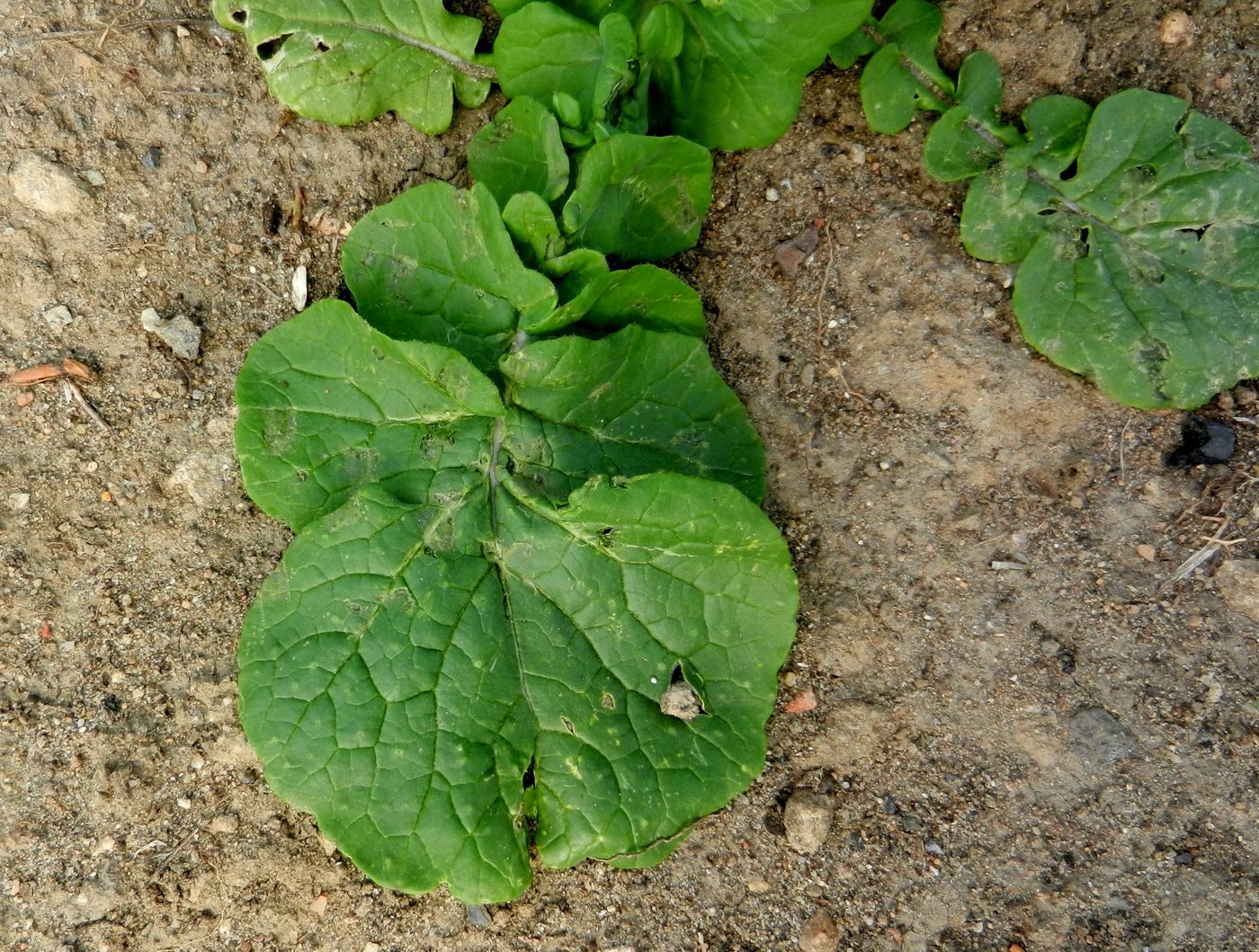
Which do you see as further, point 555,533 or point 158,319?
point 158,319

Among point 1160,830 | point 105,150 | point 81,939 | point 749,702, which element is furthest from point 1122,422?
point 81,939

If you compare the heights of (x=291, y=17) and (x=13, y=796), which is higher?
(x=291, y=17)

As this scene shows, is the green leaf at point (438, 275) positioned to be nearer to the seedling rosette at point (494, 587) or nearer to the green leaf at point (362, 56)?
the seedling rosette at point (494, 587)

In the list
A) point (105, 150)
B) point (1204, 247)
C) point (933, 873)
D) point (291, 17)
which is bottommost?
point (933, 873)

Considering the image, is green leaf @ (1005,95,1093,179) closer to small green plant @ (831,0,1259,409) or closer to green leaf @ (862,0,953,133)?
small green plant @ (831,0,1259,409)

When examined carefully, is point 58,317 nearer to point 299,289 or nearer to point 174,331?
point 174,331

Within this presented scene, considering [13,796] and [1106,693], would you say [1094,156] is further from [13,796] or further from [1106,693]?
[13,796]

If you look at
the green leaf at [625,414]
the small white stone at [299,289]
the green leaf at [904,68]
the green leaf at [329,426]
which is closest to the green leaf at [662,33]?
the green leaf at [904,68]
